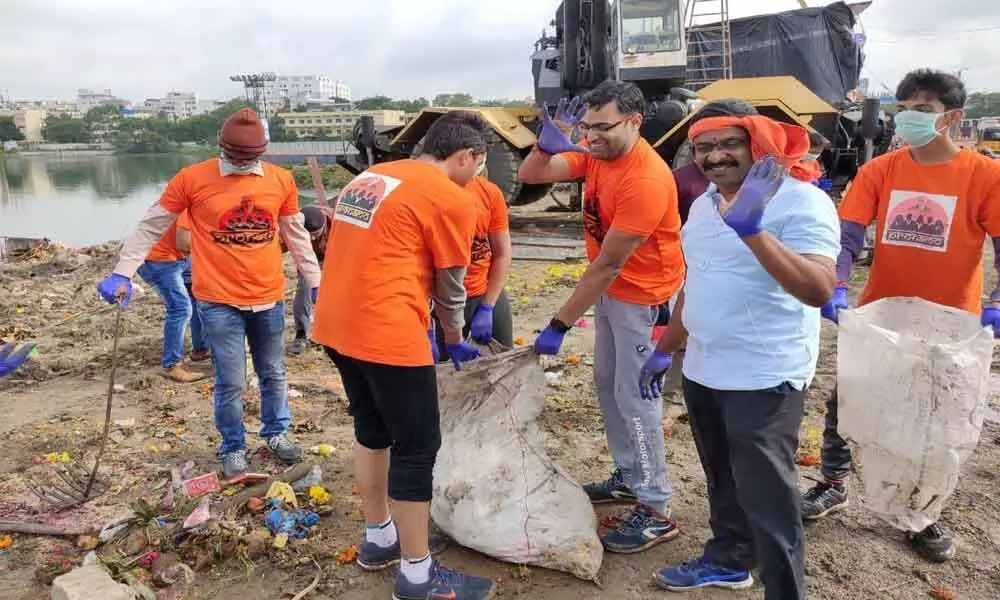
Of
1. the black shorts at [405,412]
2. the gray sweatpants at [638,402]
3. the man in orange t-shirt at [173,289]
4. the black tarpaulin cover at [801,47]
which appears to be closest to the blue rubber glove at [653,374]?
the gray sweatpants at [638,402]

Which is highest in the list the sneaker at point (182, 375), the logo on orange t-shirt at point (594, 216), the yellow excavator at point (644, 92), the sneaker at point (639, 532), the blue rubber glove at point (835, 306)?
the yellow excavator at point (644, 92)

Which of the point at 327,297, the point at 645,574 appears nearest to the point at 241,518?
the point at 327,297

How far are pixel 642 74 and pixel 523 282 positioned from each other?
4.11 meters

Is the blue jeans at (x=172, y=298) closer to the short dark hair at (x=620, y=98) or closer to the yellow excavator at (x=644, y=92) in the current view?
the short dark hair at (x=620, y=98)

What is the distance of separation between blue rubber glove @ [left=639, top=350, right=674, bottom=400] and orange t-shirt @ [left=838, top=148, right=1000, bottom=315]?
0.97m

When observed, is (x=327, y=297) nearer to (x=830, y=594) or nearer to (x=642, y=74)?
(x=830, y=594)

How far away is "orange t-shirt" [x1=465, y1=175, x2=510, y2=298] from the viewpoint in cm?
328

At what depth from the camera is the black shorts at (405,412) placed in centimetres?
213

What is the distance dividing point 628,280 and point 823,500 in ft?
4.06

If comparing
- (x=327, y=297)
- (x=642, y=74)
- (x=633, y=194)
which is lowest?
(x=327, y=297)

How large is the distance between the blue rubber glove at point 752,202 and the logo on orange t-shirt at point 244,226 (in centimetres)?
231

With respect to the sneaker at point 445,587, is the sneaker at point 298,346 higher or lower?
higher

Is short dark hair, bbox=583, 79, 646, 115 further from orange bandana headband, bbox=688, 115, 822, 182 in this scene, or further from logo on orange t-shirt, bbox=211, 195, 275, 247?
logo on orange t-shirt, bbox=211, 195, 275, 247

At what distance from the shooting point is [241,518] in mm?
2830
